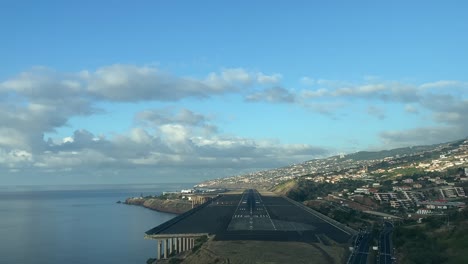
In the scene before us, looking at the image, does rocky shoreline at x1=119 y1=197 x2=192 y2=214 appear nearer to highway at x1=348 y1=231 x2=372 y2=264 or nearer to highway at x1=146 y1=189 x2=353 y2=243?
highway at x1=146 y1=189 x2=353 y2=243

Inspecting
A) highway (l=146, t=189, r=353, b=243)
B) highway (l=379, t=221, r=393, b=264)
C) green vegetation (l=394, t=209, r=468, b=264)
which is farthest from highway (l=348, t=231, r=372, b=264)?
green vegetation (l=394, t=209, r=468, b=264)

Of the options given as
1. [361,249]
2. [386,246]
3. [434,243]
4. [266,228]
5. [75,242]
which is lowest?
[75,242]

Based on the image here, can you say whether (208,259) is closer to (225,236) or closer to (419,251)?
(225,236)

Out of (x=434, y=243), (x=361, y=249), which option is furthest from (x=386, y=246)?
(x=434, y=243)

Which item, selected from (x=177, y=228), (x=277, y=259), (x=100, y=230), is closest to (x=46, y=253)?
(x=177, y=228)

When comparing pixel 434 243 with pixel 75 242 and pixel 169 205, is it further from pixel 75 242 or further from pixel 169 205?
pixel 169 205

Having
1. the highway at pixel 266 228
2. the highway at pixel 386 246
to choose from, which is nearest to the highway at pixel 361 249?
the highway at pixel 386 246
